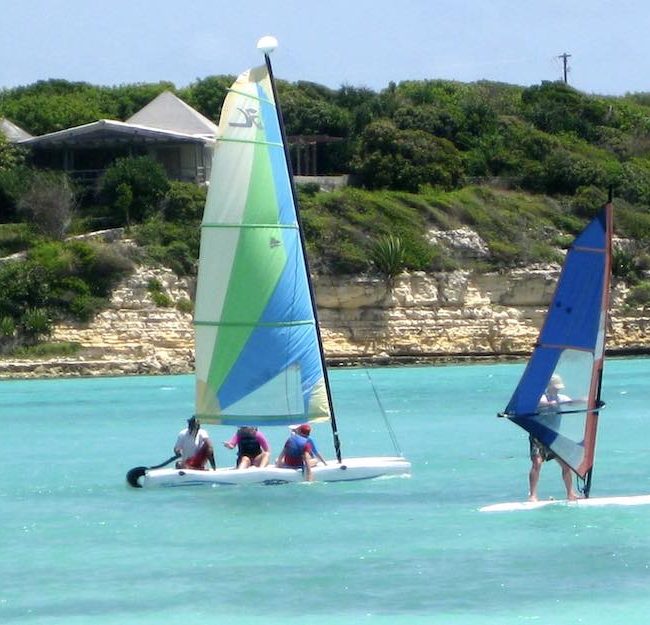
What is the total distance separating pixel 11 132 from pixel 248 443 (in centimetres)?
4266

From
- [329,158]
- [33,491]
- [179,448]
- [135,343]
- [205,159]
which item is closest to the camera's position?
[179,448]

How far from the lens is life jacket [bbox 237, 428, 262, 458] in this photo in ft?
61.6

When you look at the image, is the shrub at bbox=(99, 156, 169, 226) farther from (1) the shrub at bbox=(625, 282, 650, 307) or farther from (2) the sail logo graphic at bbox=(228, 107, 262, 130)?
(2) the sail logo graphic at bbox=(228, 107, 262, 130)

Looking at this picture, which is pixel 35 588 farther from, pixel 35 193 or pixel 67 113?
pixel 67 113

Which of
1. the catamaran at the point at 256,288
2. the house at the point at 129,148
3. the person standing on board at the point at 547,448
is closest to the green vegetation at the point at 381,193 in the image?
the house at the point at 129,148

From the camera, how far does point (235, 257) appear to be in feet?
62.2

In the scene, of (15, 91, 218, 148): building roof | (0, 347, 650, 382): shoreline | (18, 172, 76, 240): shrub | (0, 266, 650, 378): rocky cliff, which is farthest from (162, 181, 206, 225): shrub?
(0, 347, 650, 382): shoreline

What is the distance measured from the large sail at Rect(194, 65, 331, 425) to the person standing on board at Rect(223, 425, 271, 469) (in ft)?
0.71

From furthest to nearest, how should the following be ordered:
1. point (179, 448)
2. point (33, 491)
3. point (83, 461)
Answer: point (83, 461)
point (33, 491)
point (179, 448)

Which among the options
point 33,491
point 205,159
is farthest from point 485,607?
point 205,159

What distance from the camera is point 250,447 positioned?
739 inches

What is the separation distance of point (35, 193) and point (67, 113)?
12315mm

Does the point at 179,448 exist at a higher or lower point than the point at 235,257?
lower

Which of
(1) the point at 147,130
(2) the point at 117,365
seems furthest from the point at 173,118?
(2) the point at 117,365
